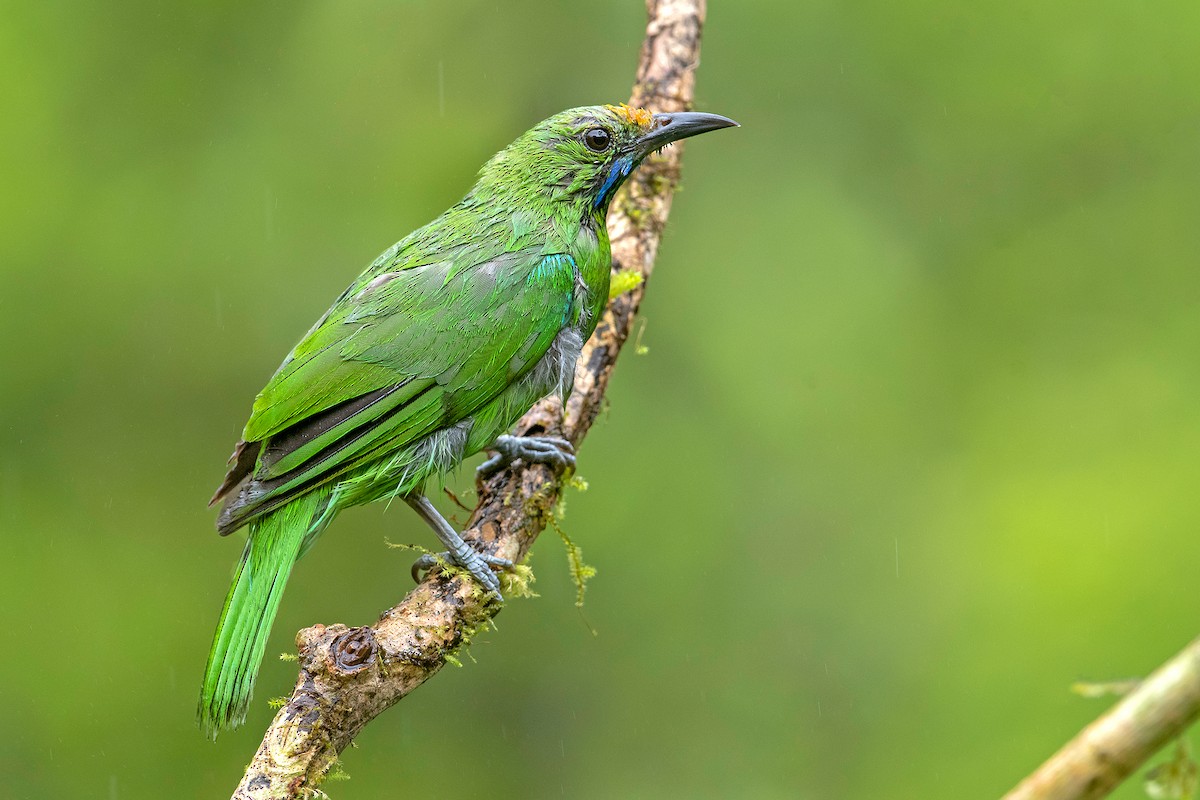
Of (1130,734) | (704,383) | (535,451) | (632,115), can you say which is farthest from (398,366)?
(704,383)

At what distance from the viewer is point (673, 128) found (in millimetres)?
4125

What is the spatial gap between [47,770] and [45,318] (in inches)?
88.7

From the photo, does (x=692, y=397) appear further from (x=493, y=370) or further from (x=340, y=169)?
(x=493, y=370)

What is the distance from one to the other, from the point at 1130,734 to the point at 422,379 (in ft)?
8.05

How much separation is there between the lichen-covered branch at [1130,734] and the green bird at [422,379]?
2.14 metres

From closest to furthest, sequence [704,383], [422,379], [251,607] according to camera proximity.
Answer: [251,607] → [422,379] → [704,383]

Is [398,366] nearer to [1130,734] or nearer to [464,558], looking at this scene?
[464,558]

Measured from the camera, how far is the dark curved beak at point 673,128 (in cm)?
412

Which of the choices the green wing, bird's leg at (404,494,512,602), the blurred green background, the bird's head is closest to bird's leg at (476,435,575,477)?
the green wing

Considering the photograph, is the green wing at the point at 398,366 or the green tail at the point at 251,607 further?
the green wing at the point at 398,366

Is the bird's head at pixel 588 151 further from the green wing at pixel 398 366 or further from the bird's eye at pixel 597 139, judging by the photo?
the green wing at pixel 398 366

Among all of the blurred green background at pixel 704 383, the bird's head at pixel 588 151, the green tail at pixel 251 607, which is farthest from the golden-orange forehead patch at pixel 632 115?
the blurred green background at pixel 704 383

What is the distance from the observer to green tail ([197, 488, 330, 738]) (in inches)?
122

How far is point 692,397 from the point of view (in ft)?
20.5
